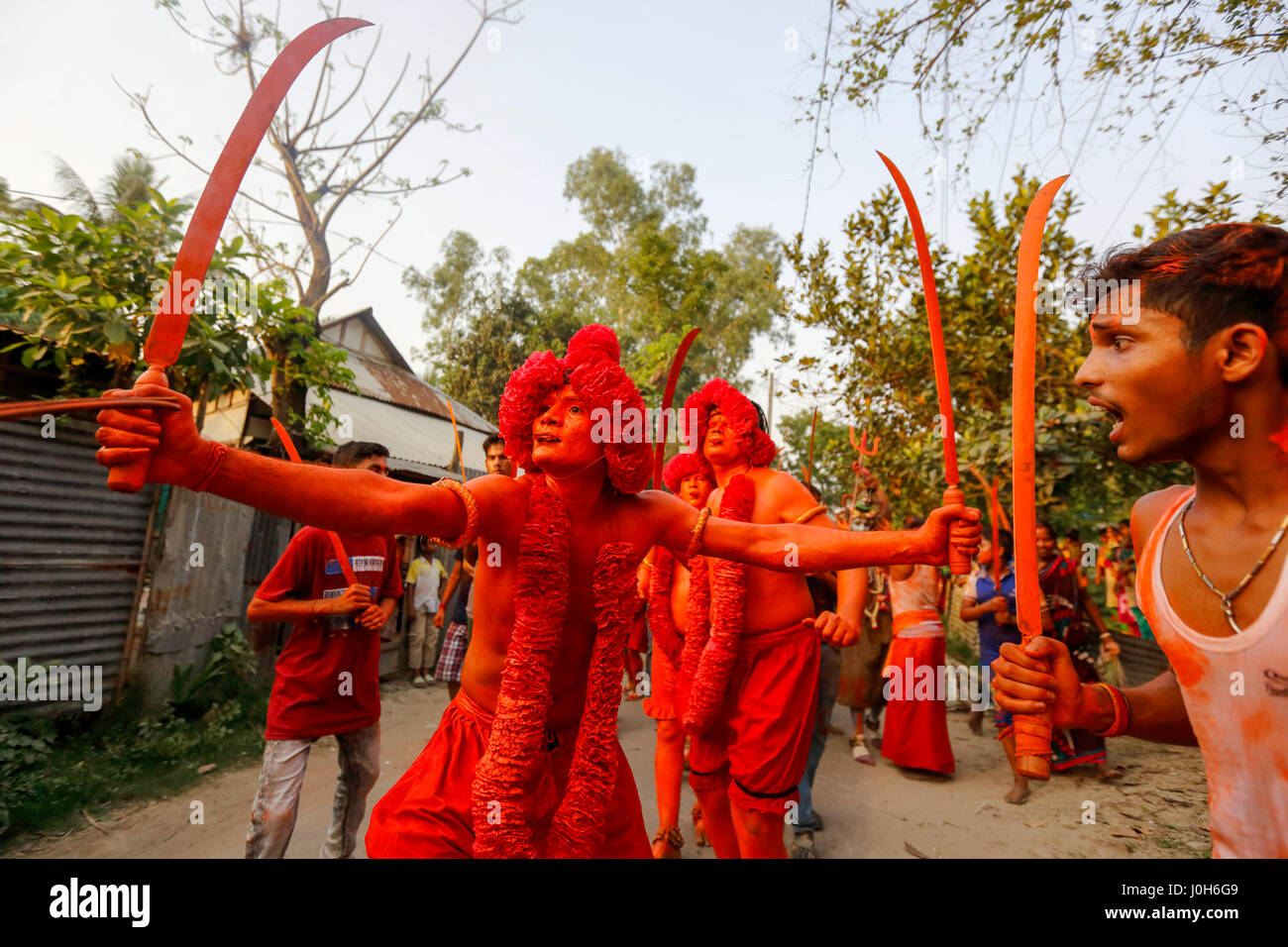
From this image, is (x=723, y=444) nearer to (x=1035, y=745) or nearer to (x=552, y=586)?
(x=552, y=586)

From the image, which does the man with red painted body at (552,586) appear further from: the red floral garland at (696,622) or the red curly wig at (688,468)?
the red curly wig at (688,468)

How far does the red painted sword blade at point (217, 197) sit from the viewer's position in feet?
4.89

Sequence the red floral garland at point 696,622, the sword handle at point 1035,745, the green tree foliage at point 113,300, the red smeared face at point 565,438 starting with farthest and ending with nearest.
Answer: the green tree foliage at point 113,300
the red floral garland at point 696,622
the red smeared face at point 565,438
the sword handle at point 1035,745

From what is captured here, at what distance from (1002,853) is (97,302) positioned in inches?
288

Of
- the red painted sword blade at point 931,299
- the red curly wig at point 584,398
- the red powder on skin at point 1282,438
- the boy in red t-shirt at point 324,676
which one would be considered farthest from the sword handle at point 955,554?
the boy in red t-shirt at point 324,676

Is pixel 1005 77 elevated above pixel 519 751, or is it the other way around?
pixel 1005 77

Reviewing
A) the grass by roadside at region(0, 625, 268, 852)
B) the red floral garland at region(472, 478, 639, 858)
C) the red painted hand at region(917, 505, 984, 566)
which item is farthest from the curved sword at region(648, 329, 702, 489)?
the grass by roadside at region(0, 625, 268, 852)

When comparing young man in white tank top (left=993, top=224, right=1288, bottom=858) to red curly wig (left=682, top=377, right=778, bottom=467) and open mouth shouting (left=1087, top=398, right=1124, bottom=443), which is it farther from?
red curly wig (left=682, top=377, right=778, bottom=467)

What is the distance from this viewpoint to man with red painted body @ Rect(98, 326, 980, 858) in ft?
6.25

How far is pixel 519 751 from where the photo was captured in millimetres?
1961

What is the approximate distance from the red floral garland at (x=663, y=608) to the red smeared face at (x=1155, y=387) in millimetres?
2812

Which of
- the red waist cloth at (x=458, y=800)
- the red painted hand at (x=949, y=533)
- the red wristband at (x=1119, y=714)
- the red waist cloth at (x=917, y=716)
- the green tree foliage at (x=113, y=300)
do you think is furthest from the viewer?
the red waist cloth at (x=917, y=716)

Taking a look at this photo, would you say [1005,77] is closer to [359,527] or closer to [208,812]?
[359,527]

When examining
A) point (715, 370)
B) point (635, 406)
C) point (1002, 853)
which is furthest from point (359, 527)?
point (715, 370)
